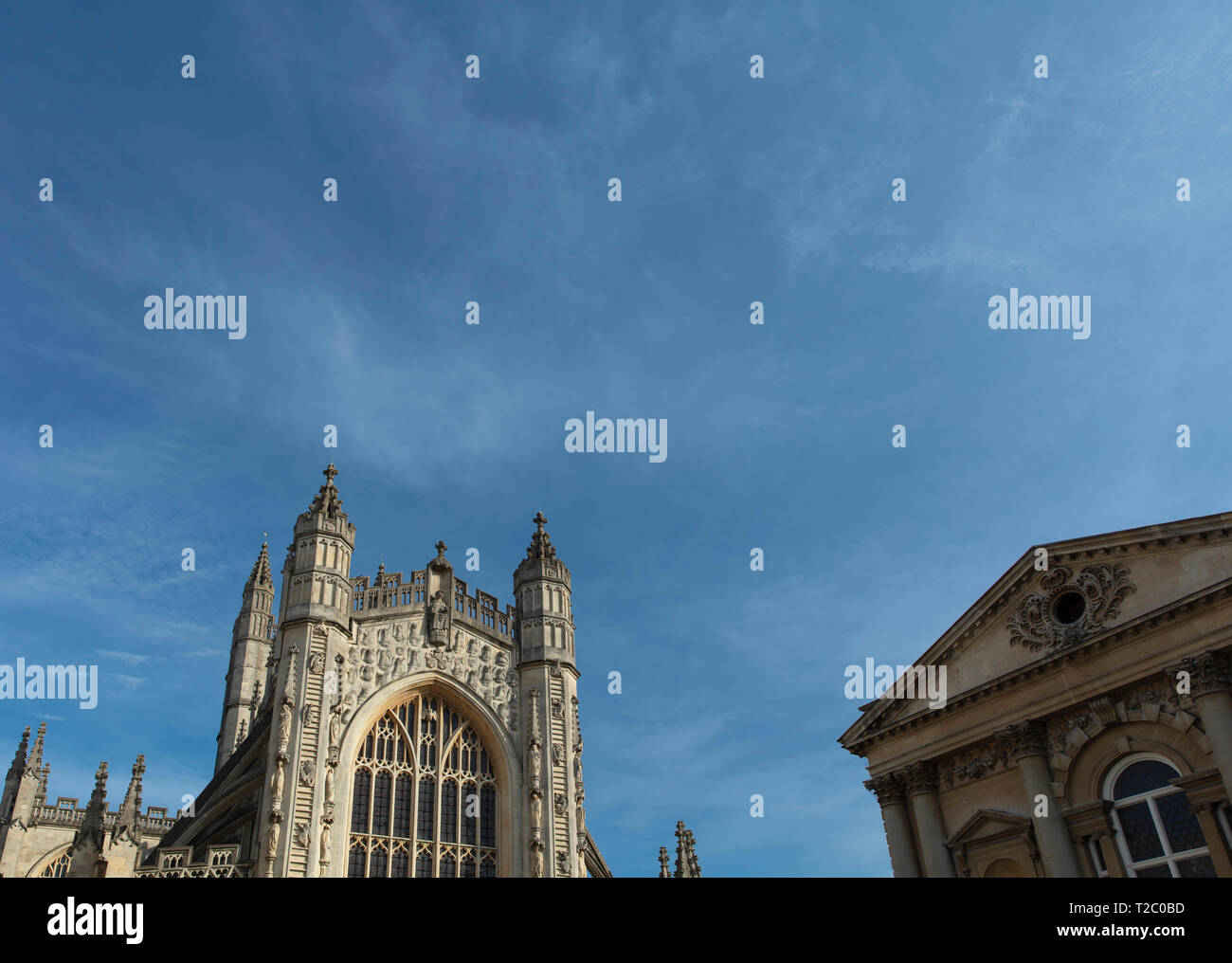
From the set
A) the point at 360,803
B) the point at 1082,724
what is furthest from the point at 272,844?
the point at 1082,724

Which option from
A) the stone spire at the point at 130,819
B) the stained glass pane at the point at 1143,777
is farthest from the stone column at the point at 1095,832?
the stone spire at the point at 130,819

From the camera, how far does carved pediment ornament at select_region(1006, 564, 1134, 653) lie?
23.1 m

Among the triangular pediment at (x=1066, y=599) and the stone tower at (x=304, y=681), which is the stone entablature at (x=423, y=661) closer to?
the stone tower at (x=304, y=681)

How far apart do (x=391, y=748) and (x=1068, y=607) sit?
2111cm

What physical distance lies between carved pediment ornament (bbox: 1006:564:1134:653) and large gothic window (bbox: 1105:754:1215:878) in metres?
3.37

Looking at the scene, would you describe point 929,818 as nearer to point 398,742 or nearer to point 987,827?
point 987,827

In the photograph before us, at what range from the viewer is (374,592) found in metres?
31.9

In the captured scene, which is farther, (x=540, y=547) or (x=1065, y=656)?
(x=540, y=547)

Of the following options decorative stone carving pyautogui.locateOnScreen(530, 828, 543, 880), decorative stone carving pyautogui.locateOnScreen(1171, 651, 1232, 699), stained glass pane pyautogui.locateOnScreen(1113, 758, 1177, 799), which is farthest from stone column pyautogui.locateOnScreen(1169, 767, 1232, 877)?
decorative stone carving pyautogui.locateOnScreen(530, 828, 543, 880)

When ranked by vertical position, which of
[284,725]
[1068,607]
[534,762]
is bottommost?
[534,762]

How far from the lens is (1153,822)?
21.7 meters

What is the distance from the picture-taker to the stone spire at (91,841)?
24.6m

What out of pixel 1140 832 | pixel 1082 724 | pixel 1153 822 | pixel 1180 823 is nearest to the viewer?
pixel 1180 823
